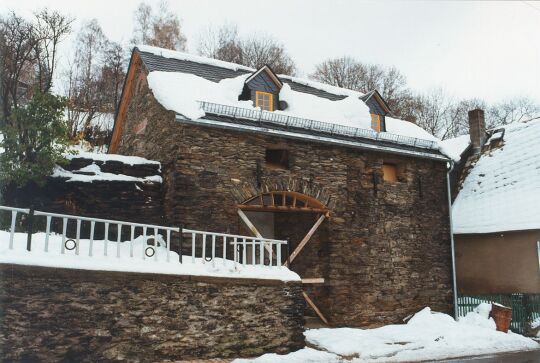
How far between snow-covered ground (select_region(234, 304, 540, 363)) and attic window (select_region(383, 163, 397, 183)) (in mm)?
4221

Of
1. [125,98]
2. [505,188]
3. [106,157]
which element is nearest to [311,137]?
[106,157]

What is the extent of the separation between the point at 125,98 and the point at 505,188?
1452 cm

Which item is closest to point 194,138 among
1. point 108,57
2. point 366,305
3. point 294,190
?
point 294,190

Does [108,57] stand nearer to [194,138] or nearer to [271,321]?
[194,138]

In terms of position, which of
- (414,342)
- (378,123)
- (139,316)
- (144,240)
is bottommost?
(414,342)

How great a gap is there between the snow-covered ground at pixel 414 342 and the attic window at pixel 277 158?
4.60 meters

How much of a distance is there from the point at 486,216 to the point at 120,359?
14520 millimetres

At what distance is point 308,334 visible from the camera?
37.5ft

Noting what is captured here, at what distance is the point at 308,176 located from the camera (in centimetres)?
1327

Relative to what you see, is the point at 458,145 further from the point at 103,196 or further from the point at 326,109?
the point at 103,196

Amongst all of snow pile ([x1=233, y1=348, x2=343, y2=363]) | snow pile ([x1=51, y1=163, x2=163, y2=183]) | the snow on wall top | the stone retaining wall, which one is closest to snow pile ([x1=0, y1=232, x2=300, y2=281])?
snow pile ([x1=233, y1=348, x2=343, y2=363])

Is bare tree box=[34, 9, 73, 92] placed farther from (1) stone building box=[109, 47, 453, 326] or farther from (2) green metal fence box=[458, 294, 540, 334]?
(2) green metal fence box=[458, 294, 540, 334]

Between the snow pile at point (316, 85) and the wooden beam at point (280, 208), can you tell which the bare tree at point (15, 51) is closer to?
the snow pile at point (316, 85)

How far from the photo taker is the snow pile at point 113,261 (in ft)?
22.4
